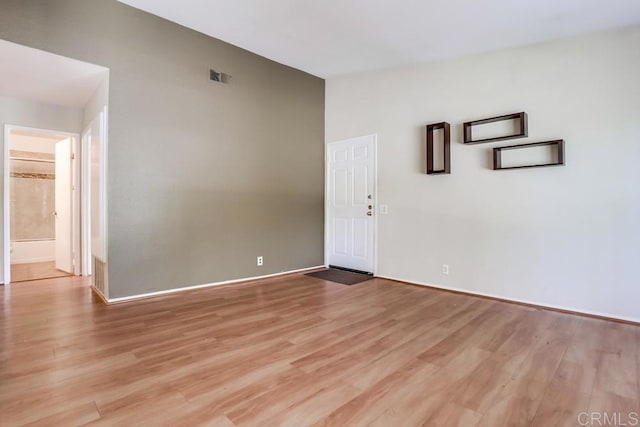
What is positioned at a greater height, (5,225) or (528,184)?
(528,184)

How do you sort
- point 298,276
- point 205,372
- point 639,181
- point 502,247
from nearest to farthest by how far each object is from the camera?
point 205,372 < point 639,181 < point 502,247 < point 298,276

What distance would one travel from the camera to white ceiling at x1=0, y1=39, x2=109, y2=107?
314 centimetres

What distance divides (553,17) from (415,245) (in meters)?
2.82

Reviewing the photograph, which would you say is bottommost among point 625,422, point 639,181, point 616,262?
point 625,422

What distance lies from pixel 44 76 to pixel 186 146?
1699mm

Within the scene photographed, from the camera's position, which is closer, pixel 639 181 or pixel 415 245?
pixel 639 181

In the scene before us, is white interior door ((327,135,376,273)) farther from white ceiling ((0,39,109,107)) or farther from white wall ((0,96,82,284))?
white wall ((0,96,82,284))

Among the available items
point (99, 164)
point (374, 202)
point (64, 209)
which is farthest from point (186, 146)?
point (64, 209)

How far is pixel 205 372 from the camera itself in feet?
6.53

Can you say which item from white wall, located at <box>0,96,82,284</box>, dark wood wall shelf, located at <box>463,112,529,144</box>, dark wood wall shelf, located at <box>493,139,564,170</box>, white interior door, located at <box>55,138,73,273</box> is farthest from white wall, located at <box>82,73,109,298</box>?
dark wood wall shelf, located at <box>493,139,564,170</box>

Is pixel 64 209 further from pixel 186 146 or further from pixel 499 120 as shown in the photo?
pixel 499 120

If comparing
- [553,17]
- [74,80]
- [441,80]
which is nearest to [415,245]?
[441,80]

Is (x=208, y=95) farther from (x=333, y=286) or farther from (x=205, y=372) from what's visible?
(x=205, y=372)

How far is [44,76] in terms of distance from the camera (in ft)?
11.9
